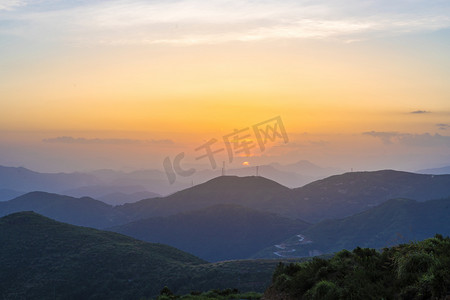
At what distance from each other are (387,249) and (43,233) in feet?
424

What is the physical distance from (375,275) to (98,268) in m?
97.5

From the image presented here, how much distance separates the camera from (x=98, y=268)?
105812 mm

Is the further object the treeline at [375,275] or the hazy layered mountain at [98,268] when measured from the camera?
the hazy layered mountain at [98,268]

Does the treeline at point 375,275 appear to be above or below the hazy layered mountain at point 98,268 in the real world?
above

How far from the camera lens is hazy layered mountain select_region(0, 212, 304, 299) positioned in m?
89.4

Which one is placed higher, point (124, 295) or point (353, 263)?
point (353, 263)

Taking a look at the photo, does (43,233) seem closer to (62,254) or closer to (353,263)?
(62,254)

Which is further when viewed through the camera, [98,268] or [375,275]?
[98,268]

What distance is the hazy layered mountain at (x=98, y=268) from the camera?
8938 cm

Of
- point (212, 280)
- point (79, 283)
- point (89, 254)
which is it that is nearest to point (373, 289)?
point (212, 280)

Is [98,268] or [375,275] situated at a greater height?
[375,275]

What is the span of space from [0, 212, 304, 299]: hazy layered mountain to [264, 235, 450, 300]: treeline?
5890cm

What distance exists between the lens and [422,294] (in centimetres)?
1717

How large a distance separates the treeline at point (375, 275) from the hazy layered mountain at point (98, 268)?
193ft
